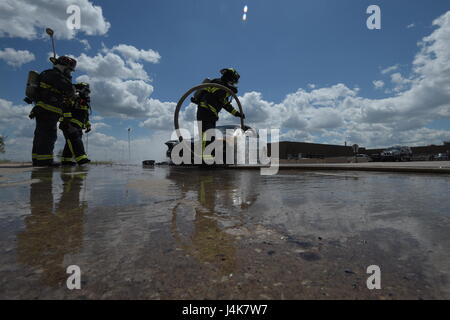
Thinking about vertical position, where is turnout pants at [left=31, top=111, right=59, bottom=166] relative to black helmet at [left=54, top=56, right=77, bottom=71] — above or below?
below

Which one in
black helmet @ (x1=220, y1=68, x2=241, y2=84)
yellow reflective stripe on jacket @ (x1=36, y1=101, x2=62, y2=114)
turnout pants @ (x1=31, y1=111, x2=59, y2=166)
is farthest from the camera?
black helmet @ (x1=220, y1=68, x2=241, y2=84)

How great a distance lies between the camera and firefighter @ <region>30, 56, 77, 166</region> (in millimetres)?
5957

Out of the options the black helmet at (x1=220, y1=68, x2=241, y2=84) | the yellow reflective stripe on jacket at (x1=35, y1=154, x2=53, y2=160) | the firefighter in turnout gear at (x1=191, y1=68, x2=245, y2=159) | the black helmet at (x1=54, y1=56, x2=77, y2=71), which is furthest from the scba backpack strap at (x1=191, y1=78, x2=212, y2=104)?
the yellow reflective stripe on jacket at (x1=35, y1=154, x2=53, y2=160)

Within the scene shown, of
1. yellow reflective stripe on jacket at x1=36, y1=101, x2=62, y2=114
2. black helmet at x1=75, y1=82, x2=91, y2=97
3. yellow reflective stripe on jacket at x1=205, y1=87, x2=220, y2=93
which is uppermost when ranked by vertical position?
black helmet at x1=75, y1=82, x2=91, y2=97

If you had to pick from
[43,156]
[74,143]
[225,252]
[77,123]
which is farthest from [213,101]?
[225,252]

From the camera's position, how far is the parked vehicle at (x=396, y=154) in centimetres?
1611

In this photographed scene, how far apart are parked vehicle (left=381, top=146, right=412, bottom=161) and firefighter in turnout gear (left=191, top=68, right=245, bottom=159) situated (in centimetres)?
1486

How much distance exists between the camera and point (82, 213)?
1.34m

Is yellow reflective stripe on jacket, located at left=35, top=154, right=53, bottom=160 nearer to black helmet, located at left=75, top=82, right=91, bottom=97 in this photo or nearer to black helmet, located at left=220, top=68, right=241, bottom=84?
black helmet, located at left=75, top=82, right=91, bottom=97

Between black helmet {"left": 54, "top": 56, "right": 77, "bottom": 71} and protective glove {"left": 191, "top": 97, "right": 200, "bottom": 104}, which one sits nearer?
black helmet {"left": 54, "top": 56, "right": 77, "bottom": 71}

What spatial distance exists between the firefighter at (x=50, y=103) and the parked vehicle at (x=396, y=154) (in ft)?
61.0

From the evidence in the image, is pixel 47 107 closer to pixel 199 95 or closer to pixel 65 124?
pixel 65 124

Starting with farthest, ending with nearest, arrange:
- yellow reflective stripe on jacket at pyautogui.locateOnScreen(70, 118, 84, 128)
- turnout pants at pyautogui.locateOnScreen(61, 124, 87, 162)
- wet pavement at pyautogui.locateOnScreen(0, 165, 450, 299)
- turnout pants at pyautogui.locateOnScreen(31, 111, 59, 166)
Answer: yellow reflective stripe on jacket at pyautogui.locateOnScreen(70, 118, 84, 128) < turnout pants at pyautogui.locateOnScreen(61, 124, 87, 162) < turnout pants at pyautogui.locateOnScreen(31, 111, 59, 166) < wet pavement at pyautogui.locateOnScreen(0, 165, 450, 299)

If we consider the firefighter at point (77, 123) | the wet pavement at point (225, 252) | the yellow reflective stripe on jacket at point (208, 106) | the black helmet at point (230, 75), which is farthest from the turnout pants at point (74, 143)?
the wet pavement at point (225, 252)
